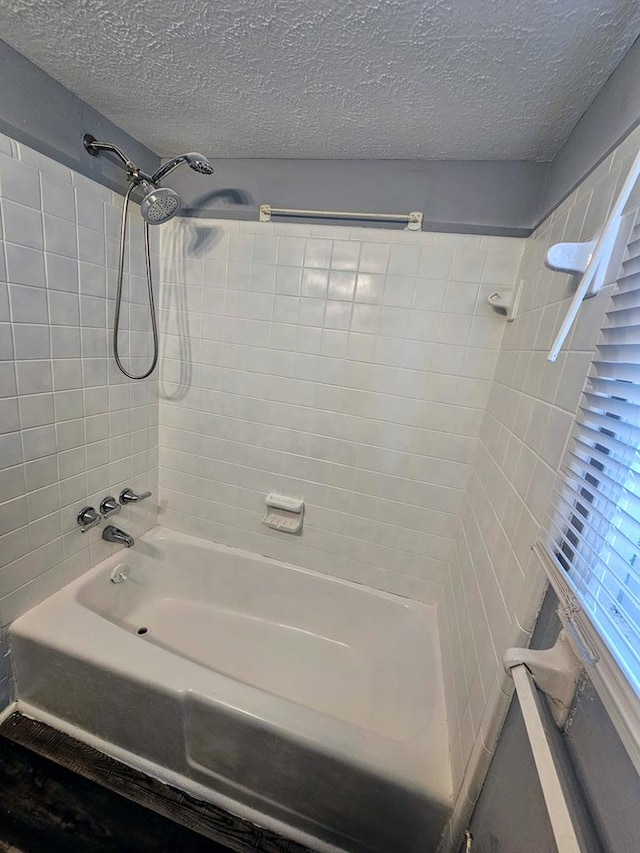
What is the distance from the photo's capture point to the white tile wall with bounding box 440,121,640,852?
2.27 ft

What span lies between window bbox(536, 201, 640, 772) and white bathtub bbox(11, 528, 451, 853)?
0.75 m

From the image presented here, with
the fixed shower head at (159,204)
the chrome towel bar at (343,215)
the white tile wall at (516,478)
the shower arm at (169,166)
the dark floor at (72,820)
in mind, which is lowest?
the dark floor at (72,820)

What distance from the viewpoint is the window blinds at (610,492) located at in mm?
465

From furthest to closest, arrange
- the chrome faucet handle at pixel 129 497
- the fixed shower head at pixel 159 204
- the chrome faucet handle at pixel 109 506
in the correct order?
the chrome faucet handle at pixel 129 497 → the chrome faucet handle at pixel 109 506 → the fixed shower head at pixel 159 204

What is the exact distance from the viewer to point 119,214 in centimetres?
131

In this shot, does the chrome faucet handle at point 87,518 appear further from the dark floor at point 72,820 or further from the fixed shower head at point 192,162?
the fixed shower head at point 192,162

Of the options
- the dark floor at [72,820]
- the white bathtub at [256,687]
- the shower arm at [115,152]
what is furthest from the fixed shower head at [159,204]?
the dark floor at [72,820]

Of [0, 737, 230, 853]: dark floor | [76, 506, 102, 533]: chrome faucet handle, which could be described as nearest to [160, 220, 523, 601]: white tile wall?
[76, 506, 102, 533]: chrome faucet handle

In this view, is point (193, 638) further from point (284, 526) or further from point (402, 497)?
point (402, 497)

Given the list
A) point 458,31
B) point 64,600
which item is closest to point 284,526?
point 64,600

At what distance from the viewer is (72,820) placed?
991 mm

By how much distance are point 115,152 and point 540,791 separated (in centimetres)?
195

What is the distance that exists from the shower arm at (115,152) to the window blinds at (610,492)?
4.64 feet

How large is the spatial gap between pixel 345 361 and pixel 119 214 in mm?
1043
